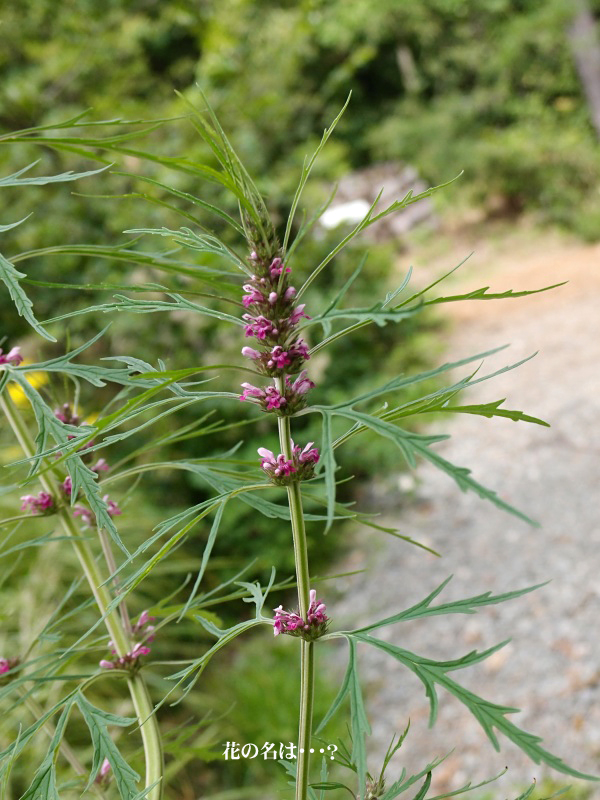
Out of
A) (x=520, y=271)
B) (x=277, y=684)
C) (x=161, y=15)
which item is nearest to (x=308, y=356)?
(x=277, y=684)

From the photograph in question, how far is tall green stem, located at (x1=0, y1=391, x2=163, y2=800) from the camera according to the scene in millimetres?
471

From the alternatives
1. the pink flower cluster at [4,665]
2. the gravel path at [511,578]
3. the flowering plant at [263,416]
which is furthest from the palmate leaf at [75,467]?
the gravel path at [511,578]

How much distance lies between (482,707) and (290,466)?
0.15 m

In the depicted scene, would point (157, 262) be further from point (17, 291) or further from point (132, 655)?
point (132, 655)

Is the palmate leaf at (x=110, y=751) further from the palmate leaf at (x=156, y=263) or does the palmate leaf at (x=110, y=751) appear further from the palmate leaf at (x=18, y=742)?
the palmate leaf at (x=156, y=263)

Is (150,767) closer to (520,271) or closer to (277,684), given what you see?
(277,684)

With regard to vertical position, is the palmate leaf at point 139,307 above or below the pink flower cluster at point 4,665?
above

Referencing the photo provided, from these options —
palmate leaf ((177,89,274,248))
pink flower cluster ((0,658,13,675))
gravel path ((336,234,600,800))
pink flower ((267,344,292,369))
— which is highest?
gravel path ((336,234,600,800))

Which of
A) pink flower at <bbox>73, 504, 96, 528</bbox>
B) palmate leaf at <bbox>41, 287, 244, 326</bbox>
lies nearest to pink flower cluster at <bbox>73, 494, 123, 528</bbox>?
pink flower at <bbox>73, 504, 96, 528</bbox>

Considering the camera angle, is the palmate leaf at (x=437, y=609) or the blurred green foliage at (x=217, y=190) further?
the blurred green foliage at (x=217, y=190)

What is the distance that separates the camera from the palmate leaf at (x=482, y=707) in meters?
0.30

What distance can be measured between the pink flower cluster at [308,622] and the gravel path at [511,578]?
193cm

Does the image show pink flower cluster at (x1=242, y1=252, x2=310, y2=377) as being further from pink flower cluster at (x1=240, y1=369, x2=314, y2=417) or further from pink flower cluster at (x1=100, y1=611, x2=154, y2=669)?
pink flower cluster at (x1=100, y1=611, x2=154, y2=669)

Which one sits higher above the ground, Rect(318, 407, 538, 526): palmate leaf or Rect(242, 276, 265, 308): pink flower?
Rect(242, 276, 265, 308): pink flower
